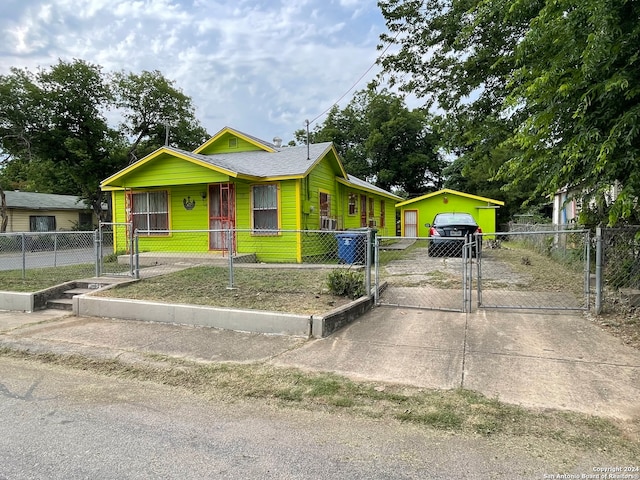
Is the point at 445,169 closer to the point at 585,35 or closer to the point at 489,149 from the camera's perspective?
the point at 489,149

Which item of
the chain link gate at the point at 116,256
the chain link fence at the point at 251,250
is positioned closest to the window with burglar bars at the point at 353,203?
the chain link fence at the point at 251,250

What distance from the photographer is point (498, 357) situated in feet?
15.3

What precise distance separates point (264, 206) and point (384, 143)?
30.2 meters

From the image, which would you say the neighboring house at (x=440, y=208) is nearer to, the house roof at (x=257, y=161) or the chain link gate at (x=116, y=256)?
the house roof at (x=257, y=161)

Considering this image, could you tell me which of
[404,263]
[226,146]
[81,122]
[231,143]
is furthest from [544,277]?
[81,122]

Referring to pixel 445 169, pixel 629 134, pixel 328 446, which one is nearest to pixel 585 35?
pixel 629 134

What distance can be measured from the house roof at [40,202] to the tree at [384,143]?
21.9 meters

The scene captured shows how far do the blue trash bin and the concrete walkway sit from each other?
220 inches

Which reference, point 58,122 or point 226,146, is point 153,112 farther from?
point 226,146

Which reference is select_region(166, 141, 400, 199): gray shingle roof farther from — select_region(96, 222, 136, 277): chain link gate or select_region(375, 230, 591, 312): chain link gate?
select_region(375, 230, 591, 312): chain link gate

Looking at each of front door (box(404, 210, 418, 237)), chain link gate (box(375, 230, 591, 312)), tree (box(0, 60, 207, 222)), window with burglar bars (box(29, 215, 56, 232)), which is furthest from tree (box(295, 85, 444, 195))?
chain link gate (box(375, 230, 591, 312))

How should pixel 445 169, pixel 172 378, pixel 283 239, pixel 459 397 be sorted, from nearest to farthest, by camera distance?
pixel 459 397
pixel 172 378
pixel 283 239
pixel 445 169

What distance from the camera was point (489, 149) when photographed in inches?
394

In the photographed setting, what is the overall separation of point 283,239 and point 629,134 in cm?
965
